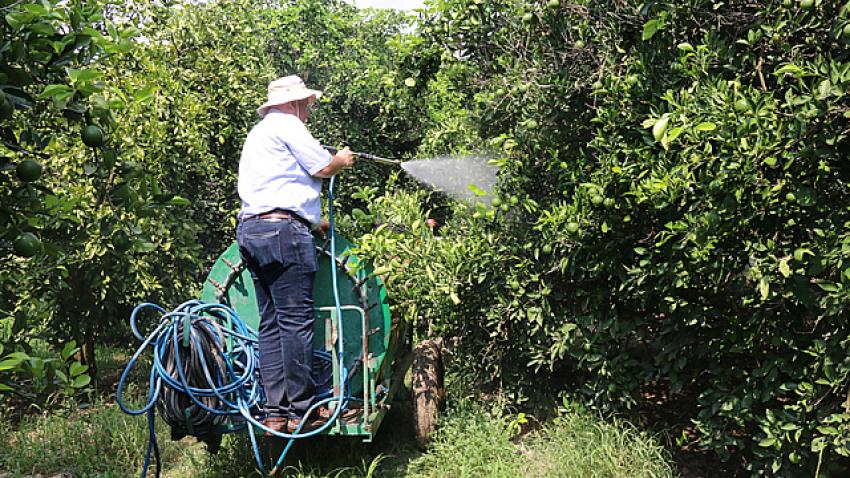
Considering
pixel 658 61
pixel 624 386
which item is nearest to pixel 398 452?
pixel 624 386

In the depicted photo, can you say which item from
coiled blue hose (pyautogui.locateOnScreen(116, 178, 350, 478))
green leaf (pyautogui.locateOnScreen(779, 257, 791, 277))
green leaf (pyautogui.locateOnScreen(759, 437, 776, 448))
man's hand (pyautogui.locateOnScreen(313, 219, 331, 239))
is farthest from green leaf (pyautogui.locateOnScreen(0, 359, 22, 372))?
green leaf (pyautogui.locateOnScreen(759, 437, 776, 448))

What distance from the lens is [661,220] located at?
3.91m

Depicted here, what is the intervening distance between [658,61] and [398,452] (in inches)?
113

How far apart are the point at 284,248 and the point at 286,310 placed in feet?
1.12

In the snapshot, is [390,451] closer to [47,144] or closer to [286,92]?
[286,92]

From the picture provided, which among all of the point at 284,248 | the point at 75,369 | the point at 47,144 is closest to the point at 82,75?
the point at 47,144

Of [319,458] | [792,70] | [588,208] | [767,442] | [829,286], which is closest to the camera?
[792,70]

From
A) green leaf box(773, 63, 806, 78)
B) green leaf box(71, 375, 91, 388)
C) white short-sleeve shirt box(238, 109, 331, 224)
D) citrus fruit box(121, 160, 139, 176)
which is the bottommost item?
green leaf box(71, 375, 91, 388)

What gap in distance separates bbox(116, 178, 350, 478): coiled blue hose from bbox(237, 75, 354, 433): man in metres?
0.12

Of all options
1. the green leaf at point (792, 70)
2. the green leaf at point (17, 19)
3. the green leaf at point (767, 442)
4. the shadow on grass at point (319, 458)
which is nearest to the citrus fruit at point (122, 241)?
the green leaf at point (17, 19)

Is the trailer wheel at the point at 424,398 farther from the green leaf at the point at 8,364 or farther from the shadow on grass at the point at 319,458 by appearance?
the green leaf at the point at 8,364

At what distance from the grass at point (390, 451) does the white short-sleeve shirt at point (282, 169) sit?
4.93 feet

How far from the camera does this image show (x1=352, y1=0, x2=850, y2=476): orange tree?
3193mm

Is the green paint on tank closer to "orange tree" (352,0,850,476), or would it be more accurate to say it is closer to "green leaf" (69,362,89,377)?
"orange tree" (352,0,850,476)
